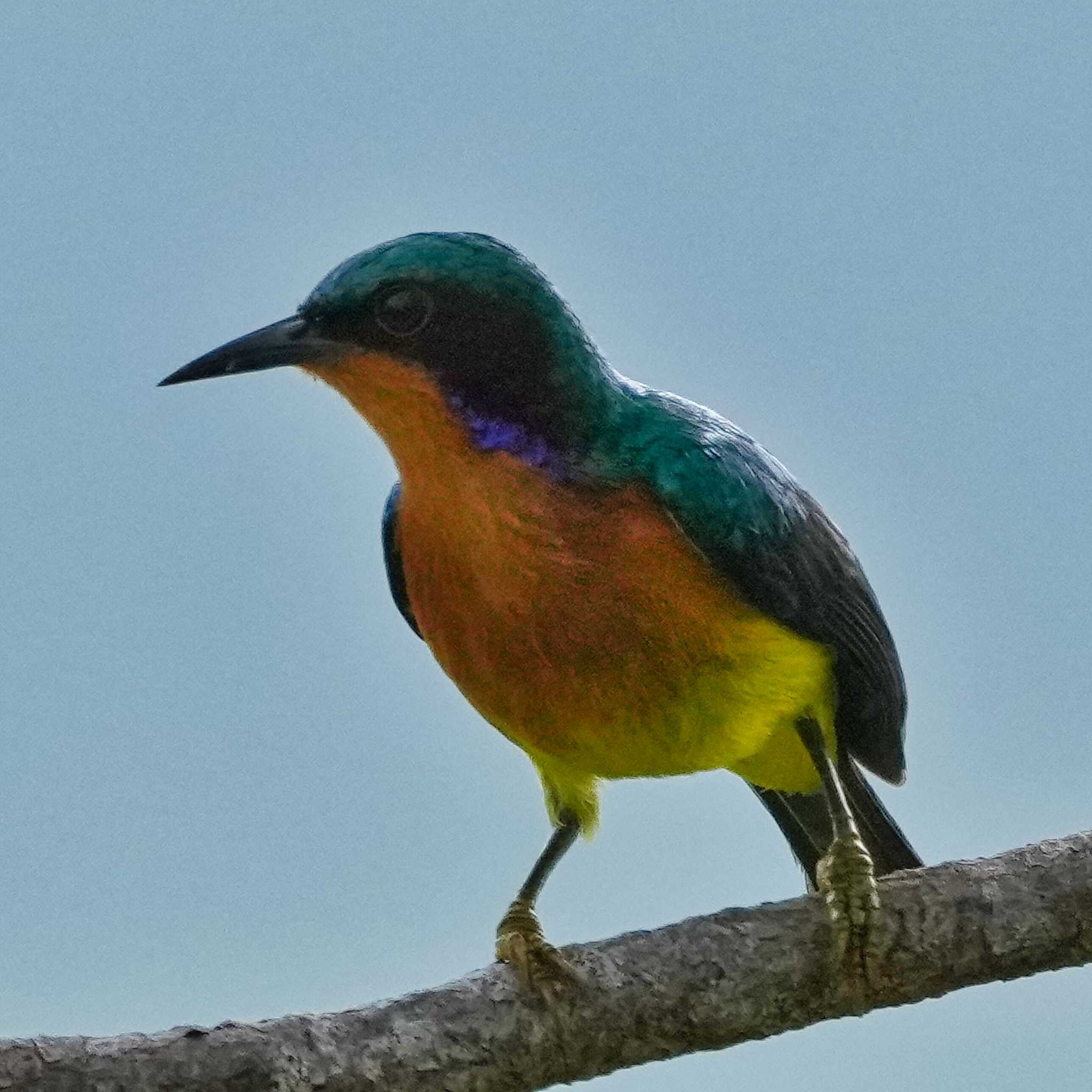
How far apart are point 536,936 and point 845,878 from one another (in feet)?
2.64

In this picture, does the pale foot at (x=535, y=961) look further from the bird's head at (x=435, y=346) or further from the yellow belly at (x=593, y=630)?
the bird's head at (x=435, y=346)

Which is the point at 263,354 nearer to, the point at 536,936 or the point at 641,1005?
the point at 536,936

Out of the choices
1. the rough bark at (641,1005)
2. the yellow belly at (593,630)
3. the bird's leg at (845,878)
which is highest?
the yellow belly at (593,630)

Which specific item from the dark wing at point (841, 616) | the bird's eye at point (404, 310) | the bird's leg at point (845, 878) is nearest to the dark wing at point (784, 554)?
the dark wing at point (841, 616)

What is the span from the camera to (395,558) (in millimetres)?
4727

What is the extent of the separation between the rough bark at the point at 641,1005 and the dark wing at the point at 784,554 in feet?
1.71

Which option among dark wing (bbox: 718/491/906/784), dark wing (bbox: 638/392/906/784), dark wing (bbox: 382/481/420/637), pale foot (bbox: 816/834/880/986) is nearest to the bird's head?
dark wing (bbox: 638/392/906/784)

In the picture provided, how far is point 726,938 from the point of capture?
4.19 m

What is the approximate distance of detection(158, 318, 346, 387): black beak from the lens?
13.2 feet

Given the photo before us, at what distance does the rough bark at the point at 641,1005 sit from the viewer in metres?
3.62

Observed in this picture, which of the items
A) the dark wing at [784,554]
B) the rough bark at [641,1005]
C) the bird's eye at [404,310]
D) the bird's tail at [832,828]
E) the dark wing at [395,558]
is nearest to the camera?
the rough bark at [641,1005]

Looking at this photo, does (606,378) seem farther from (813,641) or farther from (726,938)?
(726,938)

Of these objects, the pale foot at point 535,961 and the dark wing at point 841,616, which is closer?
the pale foot at point 535,961

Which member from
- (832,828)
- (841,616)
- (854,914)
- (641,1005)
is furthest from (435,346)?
(832,828)
